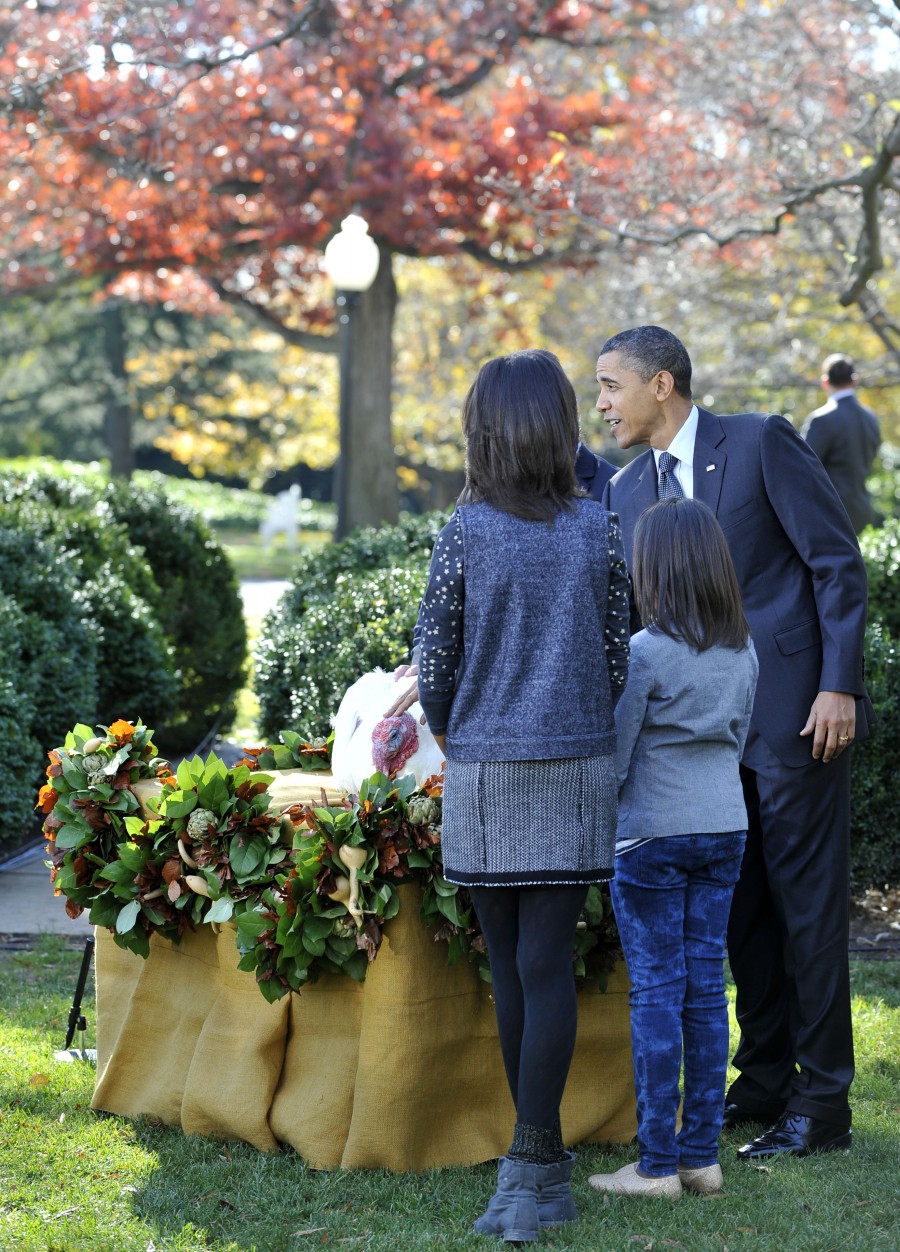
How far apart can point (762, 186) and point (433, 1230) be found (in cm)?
939

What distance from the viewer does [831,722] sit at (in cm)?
346

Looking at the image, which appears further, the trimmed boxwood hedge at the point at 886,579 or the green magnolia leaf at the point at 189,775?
the trimmed boxwood hedge at the point at 886,579

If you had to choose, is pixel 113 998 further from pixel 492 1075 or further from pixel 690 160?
pixel 690 160

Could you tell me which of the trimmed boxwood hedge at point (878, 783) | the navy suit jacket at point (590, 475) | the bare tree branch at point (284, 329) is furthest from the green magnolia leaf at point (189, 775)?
the bare tree branch at point (284, 329)

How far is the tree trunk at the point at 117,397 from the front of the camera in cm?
2984

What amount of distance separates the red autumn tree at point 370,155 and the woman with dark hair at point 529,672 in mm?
8292

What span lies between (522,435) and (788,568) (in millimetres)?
1024

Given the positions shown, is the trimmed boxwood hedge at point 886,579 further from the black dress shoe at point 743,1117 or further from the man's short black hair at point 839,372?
the black dress shoe at point 743,1117

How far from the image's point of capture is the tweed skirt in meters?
2.94

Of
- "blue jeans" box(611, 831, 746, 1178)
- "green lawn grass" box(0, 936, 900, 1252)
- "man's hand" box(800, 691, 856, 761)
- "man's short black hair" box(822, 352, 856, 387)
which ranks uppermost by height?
"man's short black hair" box(822, 352, 856, 387)

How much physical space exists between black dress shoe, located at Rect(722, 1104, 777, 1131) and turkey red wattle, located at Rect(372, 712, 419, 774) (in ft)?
4.29

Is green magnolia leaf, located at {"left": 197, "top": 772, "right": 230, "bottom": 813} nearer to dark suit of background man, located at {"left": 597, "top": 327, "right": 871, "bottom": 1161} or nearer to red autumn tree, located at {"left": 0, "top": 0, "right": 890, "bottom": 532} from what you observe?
dark suit of background man, located at {"left": 597, "top": 327, "right": 871, "bottom": 1161}

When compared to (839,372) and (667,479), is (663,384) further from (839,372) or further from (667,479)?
(839,372)

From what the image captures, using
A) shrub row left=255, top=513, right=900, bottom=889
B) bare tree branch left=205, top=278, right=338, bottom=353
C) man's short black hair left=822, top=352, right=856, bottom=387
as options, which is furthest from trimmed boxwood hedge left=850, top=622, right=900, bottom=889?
bare tree branch left=205, top=278, right=338, bottom=353
